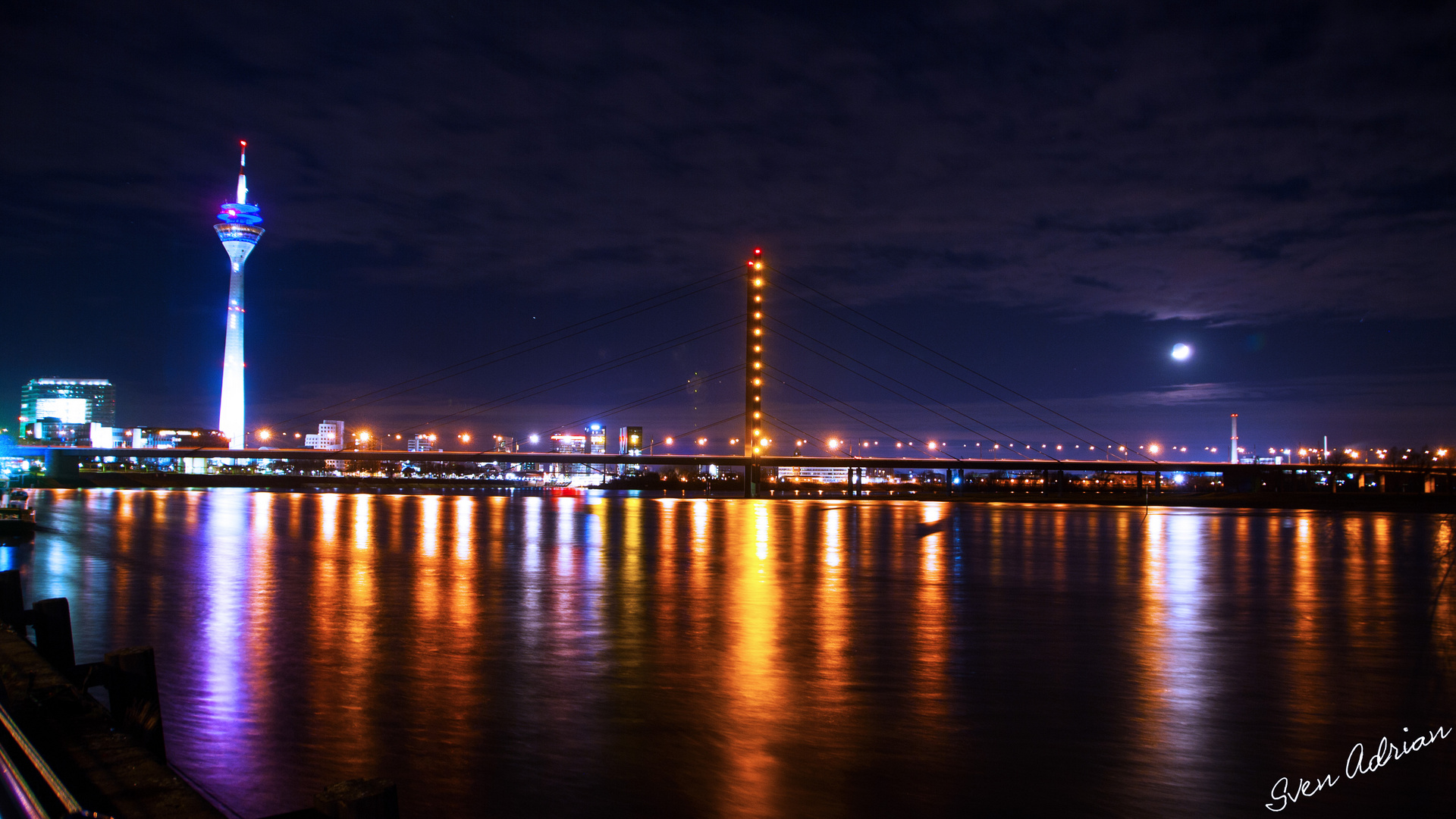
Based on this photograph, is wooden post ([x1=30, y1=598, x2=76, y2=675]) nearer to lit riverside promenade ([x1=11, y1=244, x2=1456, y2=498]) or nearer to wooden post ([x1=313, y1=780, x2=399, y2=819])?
wooden post ([x1=313, y1=780, x2=399, y2=819])

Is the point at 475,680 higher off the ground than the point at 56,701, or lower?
lower

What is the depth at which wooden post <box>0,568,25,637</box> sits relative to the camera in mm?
7328

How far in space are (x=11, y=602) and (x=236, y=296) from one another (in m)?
148

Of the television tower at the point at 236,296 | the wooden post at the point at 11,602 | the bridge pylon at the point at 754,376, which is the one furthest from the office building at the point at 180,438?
the wooden post at the point at 11,602

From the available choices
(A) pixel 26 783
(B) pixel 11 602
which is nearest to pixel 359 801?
(A) pixel 26 783

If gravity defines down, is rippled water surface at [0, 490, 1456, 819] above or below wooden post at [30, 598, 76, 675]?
below

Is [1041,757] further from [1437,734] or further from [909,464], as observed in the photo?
[909,464]

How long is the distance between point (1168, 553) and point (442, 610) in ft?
62.1

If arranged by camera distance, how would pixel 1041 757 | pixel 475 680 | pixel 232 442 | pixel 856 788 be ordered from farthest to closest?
pixel 232 442 → pixel 475 680 → pixel 1041 757 → pixel 856 788

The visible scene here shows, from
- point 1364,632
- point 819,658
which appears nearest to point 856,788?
point 819,658

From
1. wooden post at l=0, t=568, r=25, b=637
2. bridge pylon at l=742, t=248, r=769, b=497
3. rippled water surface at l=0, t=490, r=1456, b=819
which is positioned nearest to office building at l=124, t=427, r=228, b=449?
bridge pylon at l=742, t=248, r=769, b=497

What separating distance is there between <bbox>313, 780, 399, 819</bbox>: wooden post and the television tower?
14036 cm

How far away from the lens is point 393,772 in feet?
18.0

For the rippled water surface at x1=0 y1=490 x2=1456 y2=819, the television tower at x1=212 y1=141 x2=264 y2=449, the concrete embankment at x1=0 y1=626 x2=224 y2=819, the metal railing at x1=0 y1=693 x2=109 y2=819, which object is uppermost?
the television tower at x1=212 y1=141 x2=264 y2=449
